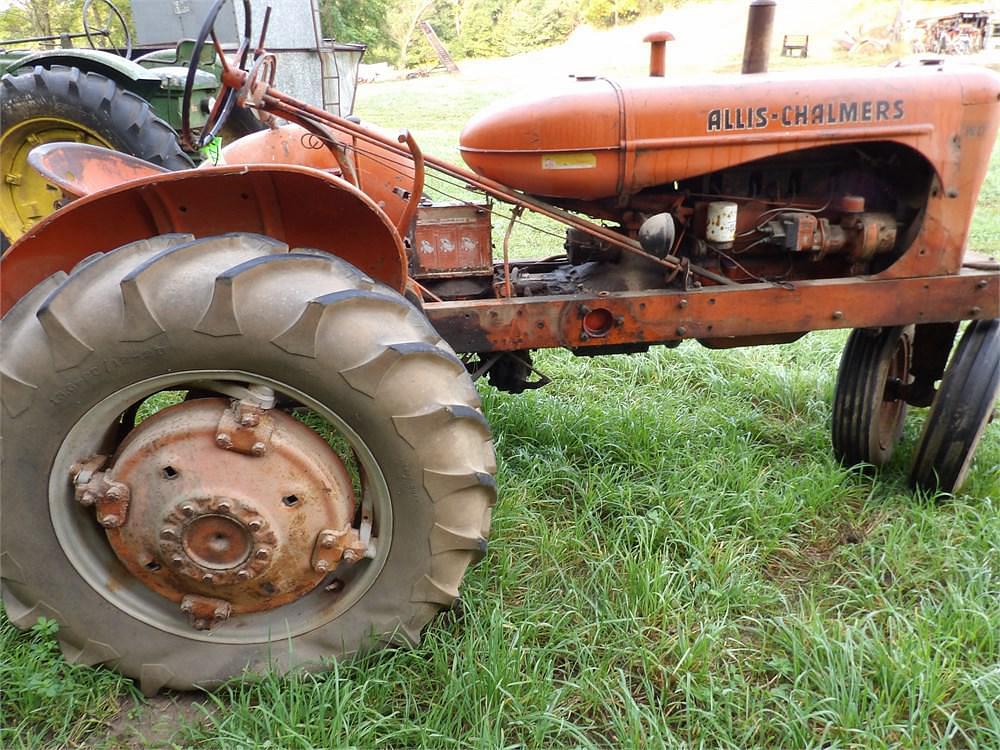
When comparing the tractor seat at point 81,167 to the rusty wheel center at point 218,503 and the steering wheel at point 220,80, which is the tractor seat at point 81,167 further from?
the rusty wheel center at point 218,503

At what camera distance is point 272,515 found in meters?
1.71

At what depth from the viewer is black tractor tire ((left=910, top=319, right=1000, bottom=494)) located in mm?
2418

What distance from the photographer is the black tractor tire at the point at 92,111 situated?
4.19 m

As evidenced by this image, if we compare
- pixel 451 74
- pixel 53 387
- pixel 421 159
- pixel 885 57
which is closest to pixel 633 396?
pixel 421 159

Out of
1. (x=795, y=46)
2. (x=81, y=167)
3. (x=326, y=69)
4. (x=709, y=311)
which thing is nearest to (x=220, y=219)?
(x=81, y=167)

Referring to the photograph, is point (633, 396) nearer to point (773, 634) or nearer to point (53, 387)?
point (773, 634)

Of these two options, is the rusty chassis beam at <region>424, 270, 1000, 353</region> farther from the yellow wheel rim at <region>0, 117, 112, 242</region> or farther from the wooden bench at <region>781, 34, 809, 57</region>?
the wooden bench at <region>781, 34, 809, 57</region>

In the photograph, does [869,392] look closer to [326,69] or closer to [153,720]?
[153,720]

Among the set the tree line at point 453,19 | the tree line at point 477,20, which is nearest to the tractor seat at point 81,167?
the tree line at point 453,19

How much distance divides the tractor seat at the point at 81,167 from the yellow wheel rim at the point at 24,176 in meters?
2.57

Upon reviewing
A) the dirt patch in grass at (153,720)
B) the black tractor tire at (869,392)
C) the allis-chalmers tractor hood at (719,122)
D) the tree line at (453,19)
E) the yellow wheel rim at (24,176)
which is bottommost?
the dirt patch in grass at (153,720)

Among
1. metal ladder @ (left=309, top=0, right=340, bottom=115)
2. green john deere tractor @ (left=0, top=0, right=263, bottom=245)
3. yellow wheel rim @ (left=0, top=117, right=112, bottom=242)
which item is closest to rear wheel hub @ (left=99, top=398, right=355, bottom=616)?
green john deere tractor @ (left=0, top=0, right=263, bottom=245)

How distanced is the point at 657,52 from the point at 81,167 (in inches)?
71.5

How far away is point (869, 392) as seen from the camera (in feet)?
8.55
